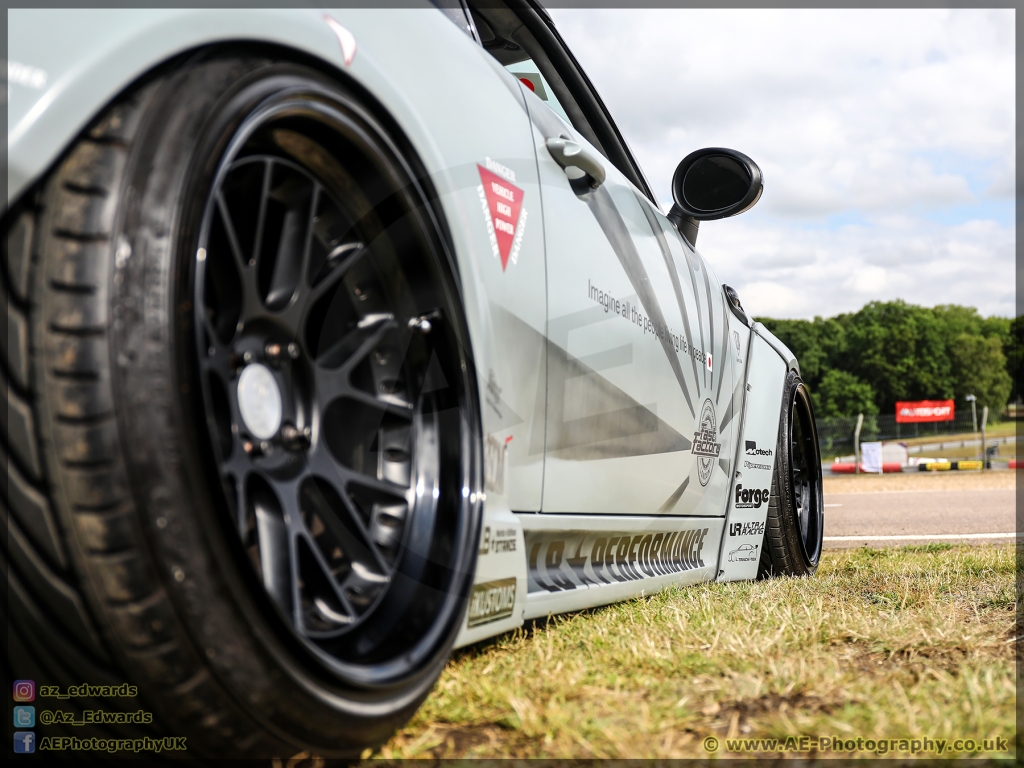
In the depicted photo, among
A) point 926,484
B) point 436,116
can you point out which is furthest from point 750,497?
point 926,484

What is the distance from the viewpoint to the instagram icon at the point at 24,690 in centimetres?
86

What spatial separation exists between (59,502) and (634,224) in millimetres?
1943

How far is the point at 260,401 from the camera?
1.10 metres

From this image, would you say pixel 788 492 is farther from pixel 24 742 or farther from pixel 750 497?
pixel 24 742

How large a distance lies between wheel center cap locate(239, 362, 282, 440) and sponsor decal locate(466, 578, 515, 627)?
49 centimetres

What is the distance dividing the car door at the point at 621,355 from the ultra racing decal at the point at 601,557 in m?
0.08

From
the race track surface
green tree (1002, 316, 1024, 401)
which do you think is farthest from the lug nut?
the race track surface

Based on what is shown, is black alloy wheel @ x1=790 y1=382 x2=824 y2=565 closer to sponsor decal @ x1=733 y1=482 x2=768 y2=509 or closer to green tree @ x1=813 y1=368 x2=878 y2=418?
sponsor decal @ x1=733 y1=482 x2=768 y2=509

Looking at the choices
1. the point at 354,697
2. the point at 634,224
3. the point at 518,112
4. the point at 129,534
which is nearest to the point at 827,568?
the point at 634,224

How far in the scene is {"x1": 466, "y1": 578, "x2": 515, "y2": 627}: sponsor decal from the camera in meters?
1.45

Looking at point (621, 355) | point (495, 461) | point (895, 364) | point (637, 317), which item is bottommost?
point (495, 461)

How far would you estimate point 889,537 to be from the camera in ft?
21.8

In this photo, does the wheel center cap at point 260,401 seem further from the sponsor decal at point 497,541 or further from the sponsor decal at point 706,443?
the sponsor decal at point 706,443

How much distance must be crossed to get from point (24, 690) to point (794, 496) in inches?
136
